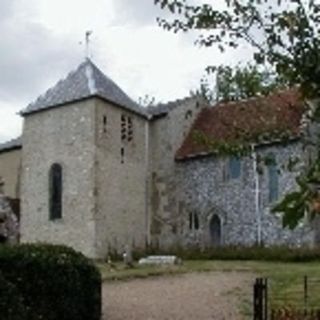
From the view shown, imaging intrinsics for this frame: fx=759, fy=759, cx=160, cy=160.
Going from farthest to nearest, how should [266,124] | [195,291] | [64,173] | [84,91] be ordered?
[84,91] → [64,173] → [195,291] → [266,124]

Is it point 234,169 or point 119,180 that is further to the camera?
point 234,169

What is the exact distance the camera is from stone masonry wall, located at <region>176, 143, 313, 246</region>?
116ft

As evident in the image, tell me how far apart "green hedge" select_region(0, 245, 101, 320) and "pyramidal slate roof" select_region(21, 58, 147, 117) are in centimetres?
2353

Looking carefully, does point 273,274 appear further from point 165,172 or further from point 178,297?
point 165,172

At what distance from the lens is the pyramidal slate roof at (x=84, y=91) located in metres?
37.4

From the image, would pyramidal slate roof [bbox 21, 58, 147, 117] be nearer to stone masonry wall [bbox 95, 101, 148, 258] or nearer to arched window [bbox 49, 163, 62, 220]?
stone masonry wall [bbox 95, 101, 148, 258]

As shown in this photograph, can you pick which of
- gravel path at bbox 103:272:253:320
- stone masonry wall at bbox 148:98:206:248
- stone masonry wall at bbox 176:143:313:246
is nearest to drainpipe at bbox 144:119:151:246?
stone masonry wall at bbox 148:98:206:248

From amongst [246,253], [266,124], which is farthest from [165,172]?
[266,124]

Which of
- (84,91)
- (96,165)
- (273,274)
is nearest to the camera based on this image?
(273,274)

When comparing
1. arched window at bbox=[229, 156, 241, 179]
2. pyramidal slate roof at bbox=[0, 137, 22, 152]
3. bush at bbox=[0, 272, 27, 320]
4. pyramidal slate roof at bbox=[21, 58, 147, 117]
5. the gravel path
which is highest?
pyramidal slate roof at bbox=[21, 58, 147, 117]

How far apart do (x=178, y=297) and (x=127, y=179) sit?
1991cm

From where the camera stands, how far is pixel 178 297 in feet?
60.8

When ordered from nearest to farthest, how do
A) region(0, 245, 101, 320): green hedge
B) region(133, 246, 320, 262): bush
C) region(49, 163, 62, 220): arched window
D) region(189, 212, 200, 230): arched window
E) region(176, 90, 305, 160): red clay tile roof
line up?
region(176, 90, 305, 160): red clay tile roof, region(0, 245, 101, 320): green hedge, region(133, 246, 320, 262): bush, region(49, 163, 62, 220): arched window, region(189, 212, 200, 230): arched window

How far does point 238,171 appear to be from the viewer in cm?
Answer: 3741
